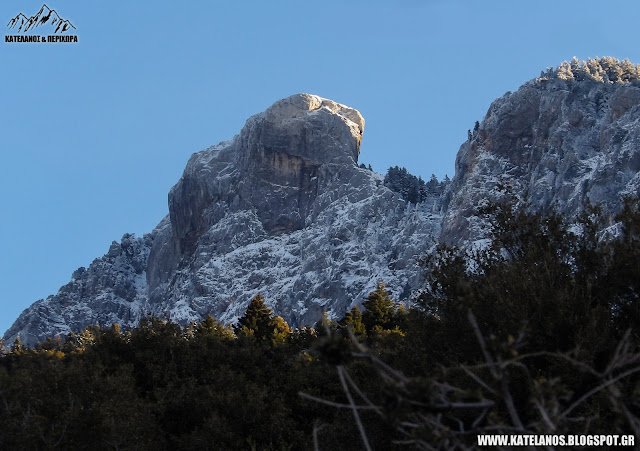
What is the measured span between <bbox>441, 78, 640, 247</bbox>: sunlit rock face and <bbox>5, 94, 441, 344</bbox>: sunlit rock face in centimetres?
1402

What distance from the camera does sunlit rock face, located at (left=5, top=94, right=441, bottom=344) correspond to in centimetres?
13612

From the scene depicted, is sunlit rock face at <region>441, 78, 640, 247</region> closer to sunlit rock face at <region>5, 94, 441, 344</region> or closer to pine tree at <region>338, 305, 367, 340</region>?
sunlit rock face at <region>5, 94, 441, 344</region>

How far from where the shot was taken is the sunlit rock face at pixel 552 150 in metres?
102

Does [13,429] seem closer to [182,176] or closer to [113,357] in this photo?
[113,357]

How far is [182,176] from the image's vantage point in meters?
174

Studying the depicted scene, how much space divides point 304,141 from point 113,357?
13221 cm

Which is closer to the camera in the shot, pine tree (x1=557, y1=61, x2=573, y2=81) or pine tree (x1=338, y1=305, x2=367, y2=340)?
pine tree (x1=338, y1=305, x2=367, y2=340)

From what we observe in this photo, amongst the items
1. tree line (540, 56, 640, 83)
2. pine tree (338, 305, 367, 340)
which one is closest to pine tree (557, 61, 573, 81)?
tree line (540, 56, 640, 83)

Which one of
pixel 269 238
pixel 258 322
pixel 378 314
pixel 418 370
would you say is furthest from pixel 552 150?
pixel 418 370

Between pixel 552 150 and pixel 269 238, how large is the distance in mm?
62480

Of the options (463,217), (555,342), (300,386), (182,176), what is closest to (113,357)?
(300,386)

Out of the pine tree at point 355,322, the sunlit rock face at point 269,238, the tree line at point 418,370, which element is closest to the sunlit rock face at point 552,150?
the sunlit rock face at point 269,238

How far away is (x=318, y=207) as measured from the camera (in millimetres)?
154500

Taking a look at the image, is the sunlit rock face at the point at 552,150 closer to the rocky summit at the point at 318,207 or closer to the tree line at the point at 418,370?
the rocky summit at the point at 318,207
